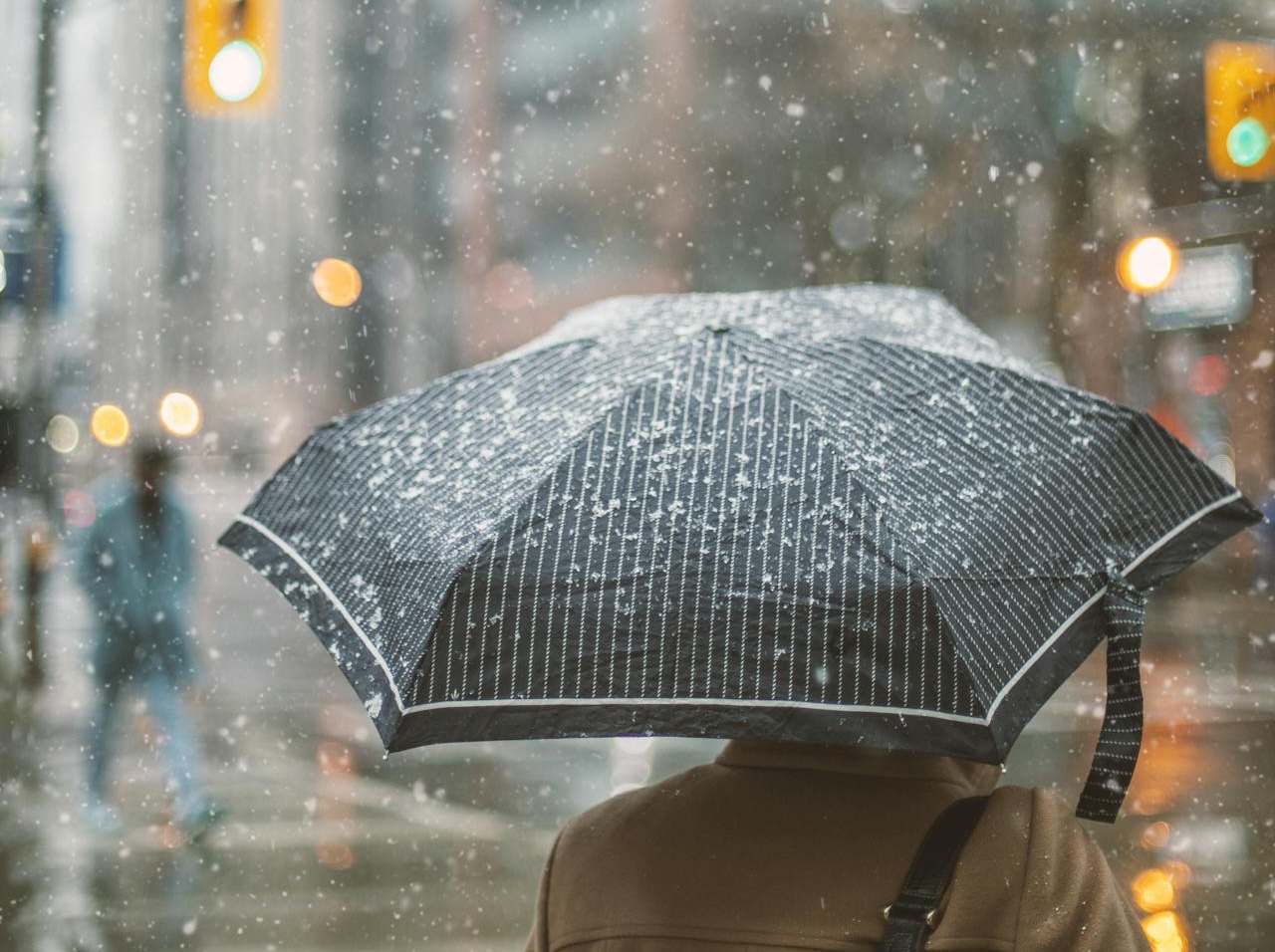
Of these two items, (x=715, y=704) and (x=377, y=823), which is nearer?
(x=715, y=704)

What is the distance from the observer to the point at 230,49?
824 centimetres

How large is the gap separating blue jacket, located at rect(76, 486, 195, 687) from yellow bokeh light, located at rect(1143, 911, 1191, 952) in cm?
482

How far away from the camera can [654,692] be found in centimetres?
193

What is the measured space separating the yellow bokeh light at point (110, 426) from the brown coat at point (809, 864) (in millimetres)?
53022

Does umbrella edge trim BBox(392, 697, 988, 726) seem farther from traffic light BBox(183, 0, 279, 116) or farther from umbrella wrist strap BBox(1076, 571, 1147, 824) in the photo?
traffic light BBox(183, 0, 279, 116)

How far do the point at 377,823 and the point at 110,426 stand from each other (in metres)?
49.6

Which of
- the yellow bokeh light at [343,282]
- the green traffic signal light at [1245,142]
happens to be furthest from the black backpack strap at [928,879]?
the yellow bokeh light at [343,282]

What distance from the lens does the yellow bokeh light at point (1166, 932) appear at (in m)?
5.92

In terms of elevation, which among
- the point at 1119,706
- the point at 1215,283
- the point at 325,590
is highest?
the point at 325,590

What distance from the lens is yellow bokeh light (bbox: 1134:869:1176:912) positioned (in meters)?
6.49

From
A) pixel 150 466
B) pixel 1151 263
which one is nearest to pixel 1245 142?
pixel 1151 263

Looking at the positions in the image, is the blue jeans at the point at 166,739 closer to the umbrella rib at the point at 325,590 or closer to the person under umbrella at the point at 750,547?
the umbrella rib at the point at 325,590

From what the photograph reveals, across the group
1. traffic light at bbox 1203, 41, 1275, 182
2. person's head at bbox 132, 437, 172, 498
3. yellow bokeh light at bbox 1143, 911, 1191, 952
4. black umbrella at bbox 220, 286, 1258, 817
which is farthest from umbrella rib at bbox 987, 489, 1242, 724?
traffic light at bbox 1203, 41, 1275, 182

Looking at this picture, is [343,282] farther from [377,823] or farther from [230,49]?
[377,823]
